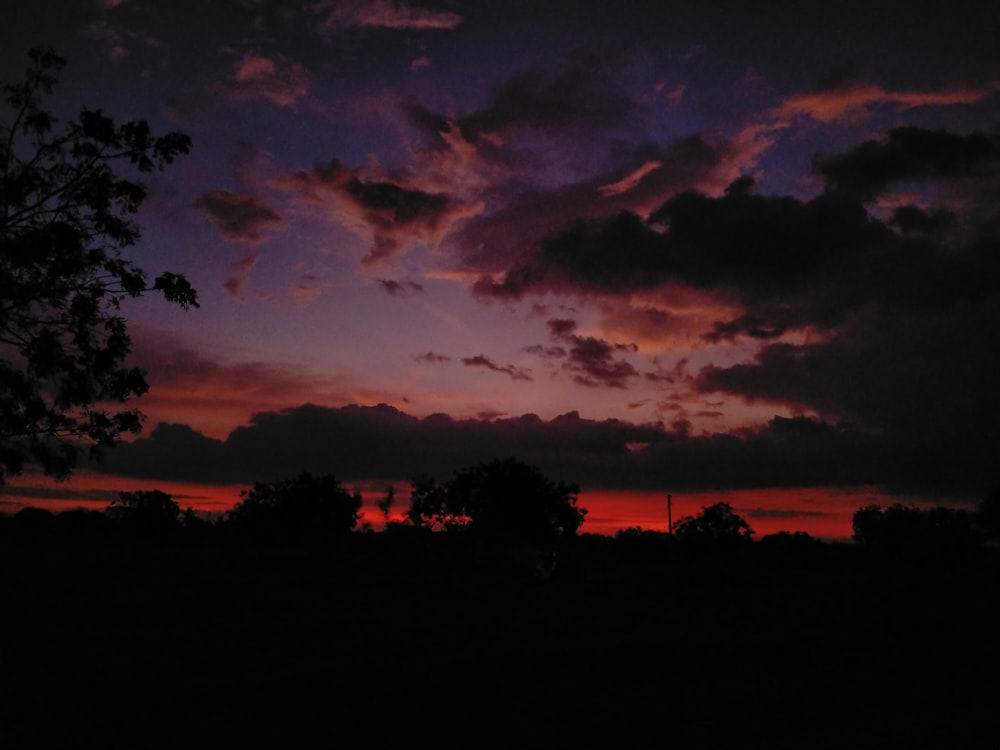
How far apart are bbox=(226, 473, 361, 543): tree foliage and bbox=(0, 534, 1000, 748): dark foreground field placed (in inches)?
1782

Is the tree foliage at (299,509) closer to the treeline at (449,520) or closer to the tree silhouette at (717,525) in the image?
the treeline at (449,520)

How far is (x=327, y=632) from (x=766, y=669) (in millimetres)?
12862

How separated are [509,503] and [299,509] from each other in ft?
78.9

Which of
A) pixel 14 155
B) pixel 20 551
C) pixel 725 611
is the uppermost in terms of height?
pixel 14 155

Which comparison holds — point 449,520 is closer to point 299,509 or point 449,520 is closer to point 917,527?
point 299,509

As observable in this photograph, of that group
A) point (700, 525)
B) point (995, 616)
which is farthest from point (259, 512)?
point (995, 616)

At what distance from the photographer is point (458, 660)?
18141 mm

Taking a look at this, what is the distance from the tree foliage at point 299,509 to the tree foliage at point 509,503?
450 inches

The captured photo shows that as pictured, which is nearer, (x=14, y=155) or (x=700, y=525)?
(x=14, y=155)

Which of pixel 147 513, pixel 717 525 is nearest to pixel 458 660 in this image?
pixel 717 525

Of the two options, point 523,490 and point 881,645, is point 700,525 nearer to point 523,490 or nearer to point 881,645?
point 523,490

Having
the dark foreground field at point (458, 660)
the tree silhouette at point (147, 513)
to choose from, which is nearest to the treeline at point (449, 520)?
the tree silhouette at point (147, 513)

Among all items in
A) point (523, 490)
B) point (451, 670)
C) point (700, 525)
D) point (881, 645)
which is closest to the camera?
point (451, 670)

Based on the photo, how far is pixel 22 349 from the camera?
16.3m
